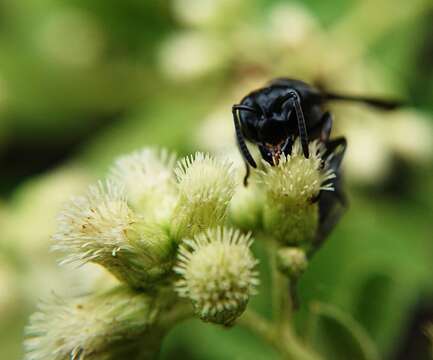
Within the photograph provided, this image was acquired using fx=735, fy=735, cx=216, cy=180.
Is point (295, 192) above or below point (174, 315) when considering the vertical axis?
above

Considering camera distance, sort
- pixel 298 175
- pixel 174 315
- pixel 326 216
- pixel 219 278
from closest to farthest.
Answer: pixel 219 278, pixel 298 175, pixel 174 315, pixel 326 216

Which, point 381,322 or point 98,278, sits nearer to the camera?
point 98,278

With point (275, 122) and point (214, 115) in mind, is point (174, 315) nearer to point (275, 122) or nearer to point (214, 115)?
point (275, 122)

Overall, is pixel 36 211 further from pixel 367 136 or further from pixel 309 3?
pixel 309 3

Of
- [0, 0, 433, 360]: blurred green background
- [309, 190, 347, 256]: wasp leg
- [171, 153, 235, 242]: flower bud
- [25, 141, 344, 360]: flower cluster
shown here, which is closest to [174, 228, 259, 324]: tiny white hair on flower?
[25, 141, 344, 360]: flower cluster

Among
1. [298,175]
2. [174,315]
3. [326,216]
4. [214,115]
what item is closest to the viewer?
[298,175]

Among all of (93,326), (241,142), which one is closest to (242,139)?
(241,142)

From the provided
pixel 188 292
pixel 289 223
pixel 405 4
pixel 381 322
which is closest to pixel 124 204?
pixel 188 292
